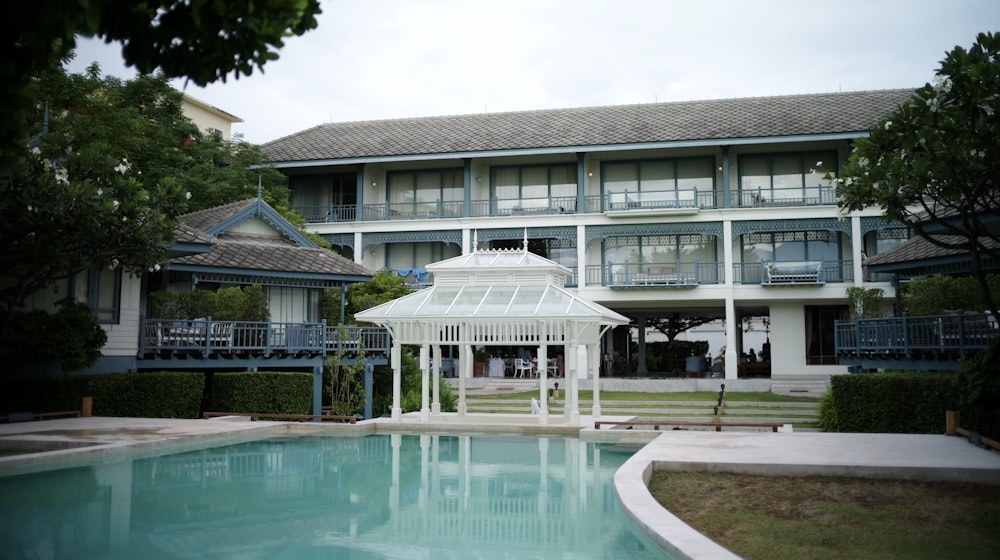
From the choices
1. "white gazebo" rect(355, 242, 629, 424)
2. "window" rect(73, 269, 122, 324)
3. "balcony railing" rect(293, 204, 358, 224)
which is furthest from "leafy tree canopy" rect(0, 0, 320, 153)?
"balcony railing" rect(293, 204, 358, 224)

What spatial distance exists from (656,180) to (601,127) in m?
3.28

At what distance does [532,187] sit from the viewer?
3838 centimetres

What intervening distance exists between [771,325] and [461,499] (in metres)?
26.5

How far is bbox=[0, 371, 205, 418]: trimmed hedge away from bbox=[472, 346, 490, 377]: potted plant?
57.3ft

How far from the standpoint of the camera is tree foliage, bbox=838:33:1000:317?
9.70m

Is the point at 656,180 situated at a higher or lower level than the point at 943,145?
higher

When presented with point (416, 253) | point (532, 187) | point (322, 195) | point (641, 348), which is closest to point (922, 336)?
point (641, 348)

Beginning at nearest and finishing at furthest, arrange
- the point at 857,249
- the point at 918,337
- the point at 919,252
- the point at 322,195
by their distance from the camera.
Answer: the point at 918,337
the point at 919,252
the point at 857,249
the point at 322,195

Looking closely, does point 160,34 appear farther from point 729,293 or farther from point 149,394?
point 729,293

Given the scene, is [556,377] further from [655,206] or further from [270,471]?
[270,471]

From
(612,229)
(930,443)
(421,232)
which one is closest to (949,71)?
(930,443)

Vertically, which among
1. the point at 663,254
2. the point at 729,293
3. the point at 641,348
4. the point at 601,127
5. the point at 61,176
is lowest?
the point at 641,348

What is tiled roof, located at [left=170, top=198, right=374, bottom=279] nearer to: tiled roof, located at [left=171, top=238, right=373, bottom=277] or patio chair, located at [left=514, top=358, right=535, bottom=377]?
tiled roof, located at [left=171, top=238, right=373, bottom=277]

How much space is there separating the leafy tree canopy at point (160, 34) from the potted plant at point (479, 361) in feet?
106
